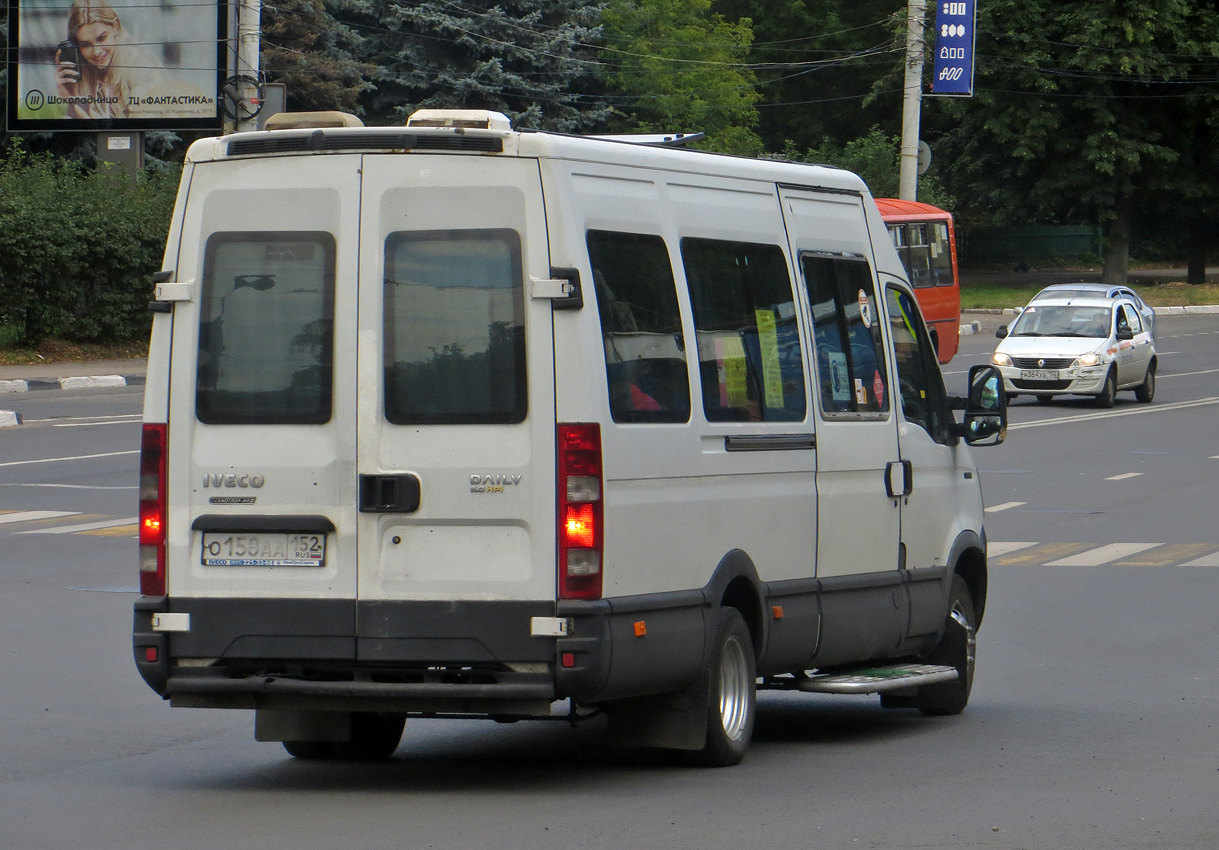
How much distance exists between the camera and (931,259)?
38344mm

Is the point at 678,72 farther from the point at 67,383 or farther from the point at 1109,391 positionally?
the point at 67,383

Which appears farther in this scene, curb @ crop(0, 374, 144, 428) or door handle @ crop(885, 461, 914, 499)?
curb @ crop(0, 374, 144, 428)

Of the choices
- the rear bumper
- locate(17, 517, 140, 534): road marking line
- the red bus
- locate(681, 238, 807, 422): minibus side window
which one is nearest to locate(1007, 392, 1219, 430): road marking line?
the red bus

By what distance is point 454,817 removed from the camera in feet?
21.2

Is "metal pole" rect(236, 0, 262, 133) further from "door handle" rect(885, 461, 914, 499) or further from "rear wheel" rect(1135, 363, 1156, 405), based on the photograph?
"door handle" rect(885, 461, 914, 499)

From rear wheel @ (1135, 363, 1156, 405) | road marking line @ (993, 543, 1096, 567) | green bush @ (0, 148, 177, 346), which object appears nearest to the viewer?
road marking line @ (993, 543, 1096, 567)

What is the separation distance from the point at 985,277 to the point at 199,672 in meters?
65.7

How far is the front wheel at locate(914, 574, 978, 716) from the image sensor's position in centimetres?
925

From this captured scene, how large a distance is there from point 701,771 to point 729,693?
314 millimetres

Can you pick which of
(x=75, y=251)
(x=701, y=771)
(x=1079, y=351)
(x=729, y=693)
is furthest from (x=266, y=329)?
(x=75, y=251)

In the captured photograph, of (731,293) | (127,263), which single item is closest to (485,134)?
(731,293)

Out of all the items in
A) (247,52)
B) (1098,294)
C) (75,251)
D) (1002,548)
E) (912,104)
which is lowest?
(1002,548)

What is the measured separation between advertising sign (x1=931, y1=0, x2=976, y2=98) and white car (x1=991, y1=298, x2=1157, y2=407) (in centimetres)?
1038

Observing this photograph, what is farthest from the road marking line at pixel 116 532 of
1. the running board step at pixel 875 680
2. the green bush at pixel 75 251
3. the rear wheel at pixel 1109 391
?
the rear wheel at pixel 1109 391
